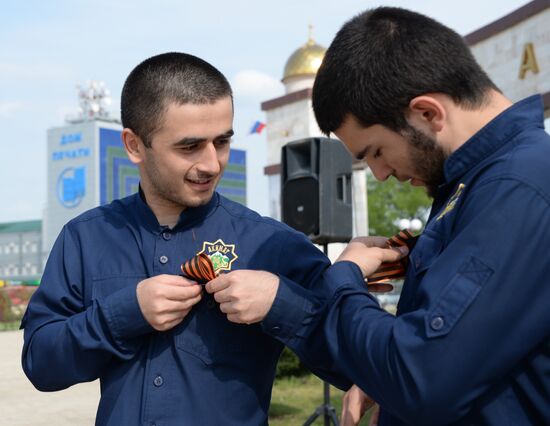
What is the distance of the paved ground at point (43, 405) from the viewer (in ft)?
25.8

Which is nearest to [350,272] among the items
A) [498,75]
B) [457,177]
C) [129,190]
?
[457,177]

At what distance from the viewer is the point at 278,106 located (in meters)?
26.8

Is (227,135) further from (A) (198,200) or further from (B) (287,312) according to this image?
(B) (287,312)

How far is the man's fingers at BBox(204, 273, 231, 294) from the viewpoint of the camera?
5.98ft

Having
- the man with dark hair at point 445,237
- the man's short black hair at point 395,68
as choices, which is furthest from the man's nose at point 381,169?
the man's short black hair at point 395,68

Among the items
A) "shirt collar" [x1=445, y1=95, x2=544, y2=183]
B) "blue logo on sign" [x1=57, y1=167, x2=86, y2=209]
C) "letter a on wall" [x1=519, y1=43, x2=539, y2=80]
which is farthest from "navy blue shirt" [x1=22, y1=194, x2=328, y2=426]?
"blue logo on sign" [x1=57, y1=167, x2=86, y2=209]

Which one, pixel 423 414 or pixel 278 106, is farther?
pixel 278 106

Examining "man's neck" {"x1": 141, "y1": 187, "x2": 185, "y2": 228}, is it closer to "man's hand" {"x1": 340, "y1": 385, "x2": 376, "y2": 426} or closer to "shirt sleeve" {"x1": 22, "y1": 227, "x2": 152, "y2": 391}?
"shirt sleeve" {"x1": 22, "y1": 227, "x2": 152, "y2": 391}

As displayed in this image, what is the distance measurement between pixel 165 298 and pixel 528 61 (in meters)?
14.0

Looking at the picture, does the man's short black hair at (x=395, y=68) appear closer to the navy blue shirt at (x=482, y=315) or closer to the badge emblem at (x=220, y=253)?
the navy blue shirt at (x=482, y=315)

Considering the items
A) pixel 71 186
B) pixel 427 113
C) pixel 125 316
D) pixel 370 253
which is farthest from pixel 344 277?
pixel 71 186

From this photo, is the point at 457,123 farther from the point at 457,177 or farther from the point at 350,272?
the point at 350,272

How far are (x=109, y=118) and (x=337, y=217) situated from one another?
3336 inches

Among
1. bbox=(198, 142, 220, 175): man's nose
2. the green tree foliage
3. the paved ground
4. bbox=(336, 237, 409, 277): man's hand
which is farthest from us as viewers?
the green tree foliage
